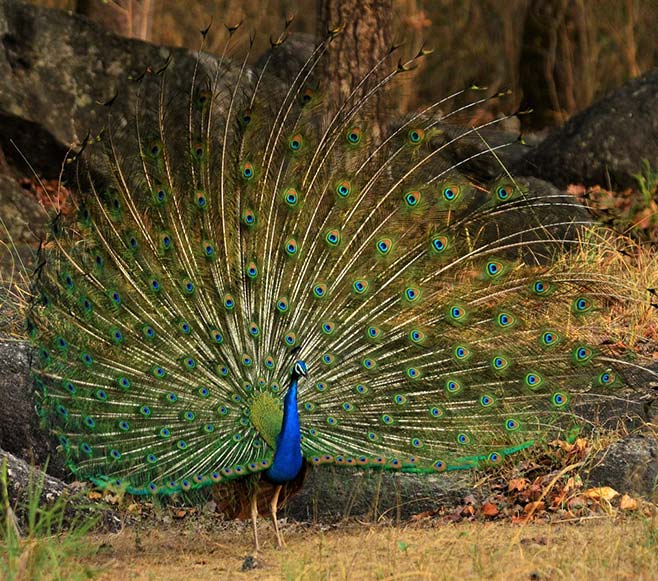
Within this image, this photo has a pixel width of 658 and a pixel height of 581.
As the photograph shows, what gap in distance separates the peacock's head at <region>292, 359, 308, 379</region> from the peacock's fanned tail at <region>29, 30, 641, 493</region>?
0.29 meters

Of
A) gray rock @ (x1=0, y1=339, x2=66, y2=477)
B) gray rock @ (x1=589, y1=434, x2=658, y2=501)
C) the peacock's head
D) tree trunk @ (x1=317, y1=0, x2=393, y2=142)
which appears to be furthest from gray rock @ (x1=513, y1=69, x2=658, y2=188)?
the peacock's head

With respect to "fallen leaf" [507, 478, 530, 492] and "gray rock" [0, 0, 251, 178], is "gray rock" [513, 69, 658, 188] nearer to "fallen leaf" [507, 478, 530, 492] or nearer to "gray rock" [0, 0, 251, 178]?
"gray rock" [0, 0, 251, 178]

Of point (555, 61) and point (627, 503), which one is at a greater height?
point (555, 61)

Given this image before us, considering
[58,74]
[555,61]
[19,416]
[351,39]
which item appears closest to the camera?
[19,416]

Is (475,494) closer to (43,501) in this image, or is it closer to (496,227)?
(496,227)

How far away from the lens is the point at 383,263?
240 inches

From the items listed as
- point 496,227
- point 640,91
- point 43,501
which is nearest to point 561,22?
point 640,91

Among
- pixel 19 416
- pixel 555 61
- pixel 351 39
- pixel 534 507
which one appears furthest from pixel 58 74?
pixel 555 61

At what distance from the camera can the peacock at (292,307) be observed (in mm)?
5809

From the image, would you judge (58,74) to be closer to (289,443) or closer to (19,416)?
(19,416)

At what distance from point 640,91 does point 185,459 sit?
6.72m

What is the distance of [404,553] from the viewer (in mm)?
5227

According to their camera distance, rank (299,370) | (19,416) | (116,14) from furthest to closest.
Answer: (116,14), (19,416), (299,370)

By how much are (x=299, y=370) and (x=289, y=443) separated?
0.33m
